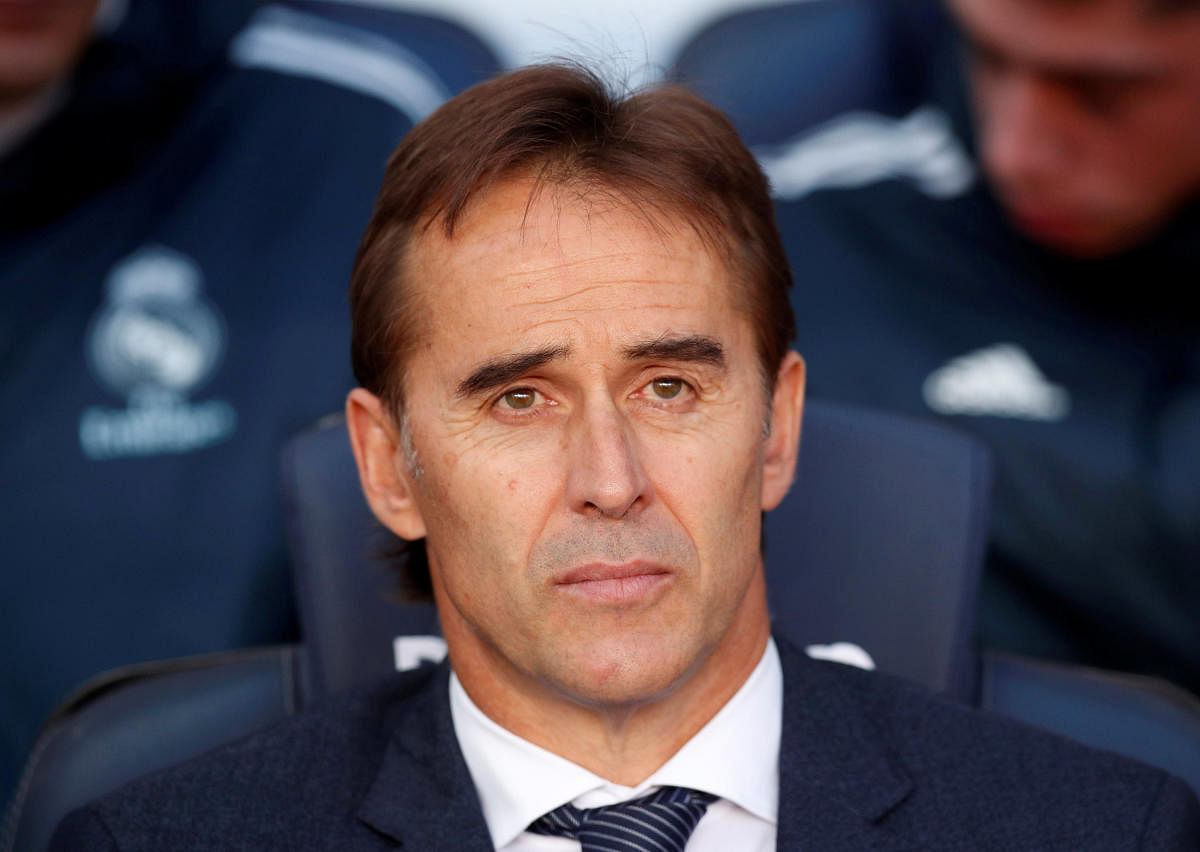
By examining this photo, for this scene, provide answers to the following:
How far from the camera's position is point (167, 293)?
2.95m

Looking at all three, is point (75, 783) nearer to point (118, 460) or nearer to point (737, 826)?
point (737, 826)

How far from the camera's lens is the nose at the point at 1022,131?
2.93m

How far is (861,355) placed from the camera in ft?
9.96

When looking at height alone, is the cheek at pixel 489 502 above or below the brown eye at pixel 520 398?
below

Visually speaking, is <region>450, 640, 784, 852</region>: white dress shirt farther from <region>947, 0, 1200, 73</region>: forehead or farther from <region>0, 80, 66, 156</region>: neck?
<region>0, 80, 66, 156</region>: neck

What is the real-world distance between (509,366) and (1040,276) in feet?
6.19

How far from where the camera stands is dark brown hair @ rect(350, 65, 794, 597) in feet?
4.88

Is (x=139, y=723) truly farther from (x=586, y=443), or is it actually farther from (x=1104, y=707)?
(x=1104, y=707)

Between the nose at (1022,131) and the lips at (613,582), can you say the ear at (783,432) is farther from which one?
the nose at (1022,131)

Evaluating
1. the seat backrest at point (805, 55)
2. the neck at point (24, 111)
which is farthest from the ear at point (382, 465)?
the seat backrest at point (805, 55)

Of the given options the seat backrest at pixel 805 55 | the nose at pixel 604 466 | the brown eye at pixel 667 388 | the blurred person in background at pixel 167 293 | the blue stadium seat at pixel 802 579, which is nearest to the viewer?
the nose at pixel 604 466

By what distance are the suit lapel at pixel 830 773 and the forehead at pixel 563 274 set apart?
0.40 meters

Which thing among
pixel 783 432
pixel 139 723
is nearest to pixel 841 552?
pixel 783 432

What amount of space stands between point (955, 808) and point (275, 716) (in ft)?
2.53
